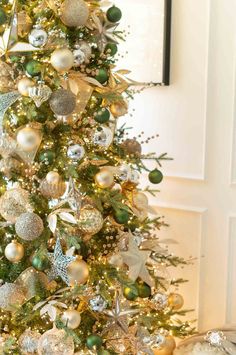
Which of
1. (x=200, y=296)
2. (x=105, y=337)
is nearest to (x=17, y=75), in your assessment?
(x=105, y=337)

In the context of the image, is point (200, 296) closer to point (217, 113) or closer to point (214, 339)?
point (214, 339)

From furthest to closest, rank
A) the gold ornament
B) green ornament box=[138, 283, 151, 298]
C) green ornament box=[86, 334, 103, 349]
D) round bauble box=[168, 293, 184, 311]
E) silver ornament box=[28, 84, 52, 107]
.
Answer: round bauble box=[168, 293, 184, 311]
green ornament box=[138, 283, 151, 298]
the gold ornament
green ornament box=[86, 334, 103, 349]
silver ornament box=[28, 84, 52, 107]

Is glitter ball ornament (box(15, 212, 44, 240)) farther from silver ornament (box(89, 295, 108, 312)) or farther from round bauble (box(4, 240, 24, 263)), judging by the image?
silver ornament (box(89, 295, 108, 312))

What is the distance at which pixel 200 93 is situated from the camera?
2607 millimetres

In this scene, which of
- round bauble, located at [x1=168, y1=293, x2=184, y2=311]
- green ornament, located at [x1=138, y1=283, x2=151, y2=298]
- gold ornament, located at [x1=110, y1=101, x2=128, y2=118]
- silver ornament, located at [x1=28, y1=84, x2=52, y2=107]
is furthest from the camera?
round bauble, located at [x1=168, y1=293, x2=184, y2=311]

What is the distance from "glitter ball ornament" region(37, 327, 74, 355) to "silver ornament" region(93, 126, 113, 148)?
61cm

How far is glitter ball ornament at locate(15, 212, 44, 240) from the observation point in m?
1.86

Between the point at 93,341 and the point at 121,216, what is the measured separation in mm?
413

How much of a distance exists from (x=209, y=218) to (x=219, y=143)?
338mm

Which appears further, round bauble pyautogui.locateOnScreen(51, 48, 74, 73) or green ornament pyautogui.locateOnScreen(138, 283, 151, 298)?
green ornament pyautogui.locateOnScreen(138, 283, 151, 298)

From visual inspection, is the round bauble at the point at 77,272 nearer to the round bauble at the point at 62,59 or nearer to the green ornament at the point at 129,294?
the green ornament at the point at 129,294

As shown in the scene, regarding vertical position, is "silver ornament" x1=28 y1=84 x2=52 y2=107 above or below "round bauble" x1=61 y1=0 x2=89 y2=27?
below

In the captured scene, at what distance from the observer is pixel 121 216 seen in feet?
6.55

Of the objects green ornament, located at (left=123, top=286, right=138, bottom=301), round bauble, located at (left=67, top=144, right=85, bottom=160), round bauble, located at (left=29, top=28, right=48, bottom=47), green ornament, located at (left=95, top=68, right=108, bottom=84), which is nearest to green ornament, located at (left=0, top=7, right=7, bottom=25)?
round bauble, located at (left=29, top=28, right=48, bottom=47)
